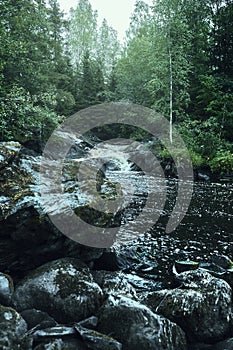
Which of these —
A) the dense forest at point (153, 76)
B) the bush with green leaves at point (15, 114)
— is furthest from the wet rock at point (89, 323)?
the dense forest at point (153, 76)

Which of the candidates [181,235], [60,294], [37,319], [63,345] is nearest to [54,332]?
[63,345]

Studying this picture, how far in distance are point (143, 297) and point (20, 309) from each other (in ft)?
5.30

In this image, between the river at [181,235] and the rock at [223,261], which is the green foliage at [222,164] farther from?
the rock at [223,261]

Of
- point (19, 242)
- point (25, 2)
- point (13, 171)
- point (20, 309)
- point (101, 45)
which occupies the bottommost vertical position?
point (20, 309)

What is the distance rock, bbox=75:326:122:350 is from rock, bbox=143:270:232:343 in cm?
83

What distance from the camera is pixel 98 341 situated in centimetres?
286

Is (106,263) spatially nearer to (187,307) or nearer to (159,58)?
(187,307)

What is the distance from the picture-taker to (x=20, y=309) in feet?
11.1

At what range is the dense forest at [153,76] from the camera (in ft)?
39.6

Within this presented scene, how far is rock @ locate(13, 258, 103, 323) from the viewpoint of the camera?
11.1ft

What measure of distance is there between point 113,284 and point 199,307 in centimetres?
124

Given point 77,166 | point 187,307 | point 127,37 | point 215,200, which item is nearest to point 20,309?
point 187,307

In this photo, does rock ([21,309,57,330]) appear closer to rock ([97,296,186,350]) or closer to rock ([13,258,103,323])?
rock ([13,258,103,323])

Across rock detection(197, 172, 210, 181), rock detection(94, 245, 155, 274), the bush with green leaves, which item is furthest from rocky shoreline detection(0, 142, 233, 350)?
rock detection(197, 172, 210, 181)
